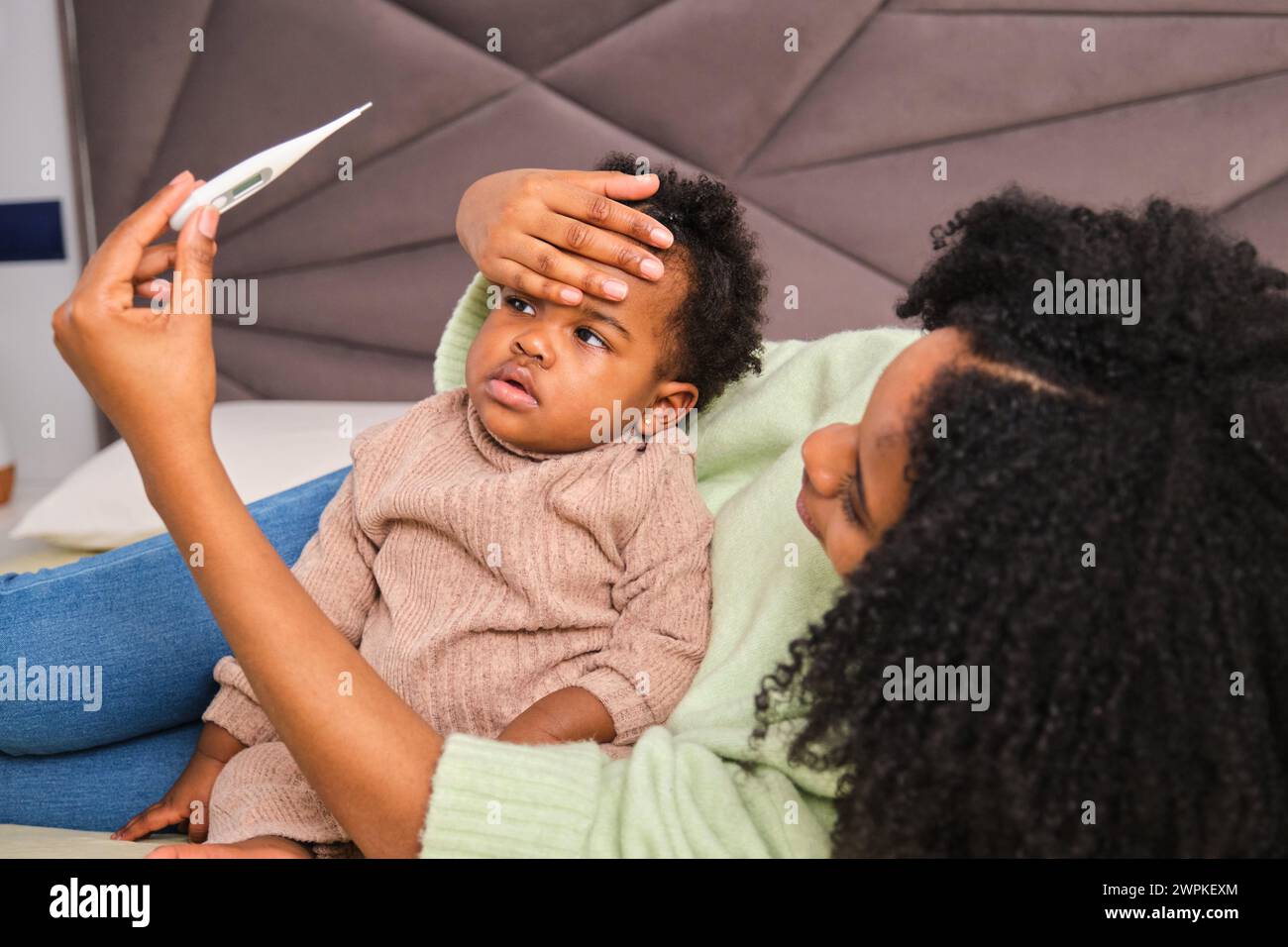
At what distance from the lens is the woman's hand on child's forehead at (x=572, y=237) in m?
1.04

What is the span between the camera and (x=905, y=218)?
1.96m

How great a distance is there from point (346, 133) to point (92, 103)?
57cm

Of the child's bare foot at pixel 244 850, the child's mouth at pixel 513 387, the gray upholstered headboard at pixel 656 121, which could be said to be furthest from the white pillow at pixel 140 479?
the child's bare foot at pixel 244 850

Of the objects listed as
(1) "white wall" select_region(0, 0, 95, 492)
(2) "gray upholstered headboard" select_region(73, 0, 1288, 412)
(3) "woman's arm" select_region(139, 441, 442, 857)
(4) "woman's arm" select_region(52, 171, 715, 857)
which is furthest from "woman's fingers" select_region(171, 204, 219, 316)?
(1) "white wall" select_region(0, 0, 95, 492)

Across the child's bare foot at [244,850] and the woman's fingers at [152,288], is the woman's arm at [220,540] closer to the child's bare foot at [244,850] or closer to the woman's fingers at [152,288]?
the woman's fingers at [152,288]

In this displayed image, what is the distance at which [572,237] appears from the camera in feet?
3.42

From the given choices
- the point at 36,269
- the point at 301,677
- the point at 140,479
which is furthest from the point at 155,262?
the point at 36,269

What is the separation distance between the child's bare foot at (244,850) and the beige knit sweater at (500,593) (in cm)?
1

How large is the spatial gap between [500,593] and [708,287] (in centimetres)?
41

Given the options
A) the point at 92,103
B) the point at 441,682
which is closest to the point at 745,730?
the point at 441,682

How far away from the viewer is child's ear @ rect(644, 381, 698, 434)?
1176 mm

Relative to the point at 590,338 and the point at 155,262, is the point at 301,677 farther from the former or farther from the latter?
the point at 590,338

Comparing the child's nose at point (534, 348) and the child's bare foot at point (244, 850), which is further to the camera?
the child's nose at point (534, 348)
